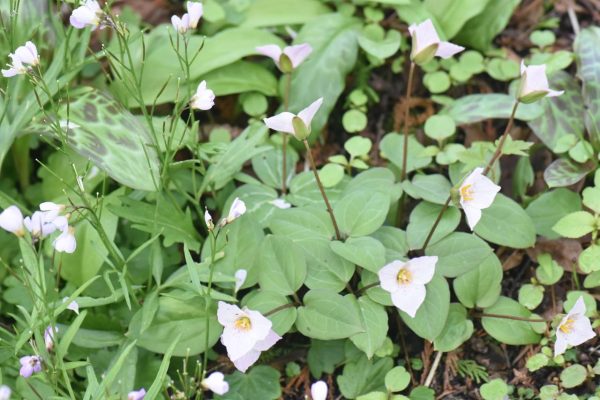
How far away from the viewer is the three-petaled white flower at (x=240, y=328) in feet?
5.47

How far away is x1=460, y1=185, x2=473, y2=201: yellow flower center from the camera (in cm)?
175

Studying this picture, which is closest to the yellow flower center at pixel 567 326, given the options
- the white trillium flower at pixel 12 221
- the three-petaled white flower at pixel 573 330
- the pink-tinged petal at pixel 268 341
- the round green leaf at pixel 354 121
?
the three-petaled white flower at pixel 573 330

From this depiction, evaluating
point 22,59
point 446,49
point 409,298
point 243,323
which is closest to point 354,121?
point 446,49

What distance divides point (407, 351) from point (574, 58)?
48.6 inches

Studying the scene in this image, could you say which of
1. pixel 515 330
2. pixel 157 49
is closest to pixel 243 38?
pixel 157 49

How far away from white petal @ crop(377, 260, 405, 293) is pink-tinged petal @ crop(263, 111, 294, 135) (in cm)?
40

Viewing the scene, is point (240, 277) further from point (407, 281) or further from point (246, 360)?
point (407, 281)

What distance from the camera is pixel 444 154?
2199mm

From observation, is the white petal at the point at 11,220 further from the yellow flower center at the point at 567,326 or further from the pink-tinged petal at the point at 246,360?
the yellow flower center at the point at 567,326

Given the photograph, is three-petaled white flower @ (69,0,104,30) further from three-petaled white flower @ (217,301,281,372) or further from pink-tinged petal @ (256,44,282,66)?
three-petaled white flower @ (217,301,281,372)

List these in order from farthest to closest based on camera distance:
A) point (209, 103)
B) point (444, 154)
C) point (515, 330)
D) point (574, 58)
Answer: point (574, 58)
point (444, 154)
point (515, 330)
point (209, 103)

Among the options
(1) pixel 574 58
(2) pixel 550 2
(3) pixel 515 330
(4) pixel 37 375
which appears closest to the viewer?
(4) pixel 37 375

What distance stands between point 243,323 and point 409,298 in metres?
0.40

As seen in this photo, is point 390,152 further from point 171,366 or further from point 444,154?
point 171,366
